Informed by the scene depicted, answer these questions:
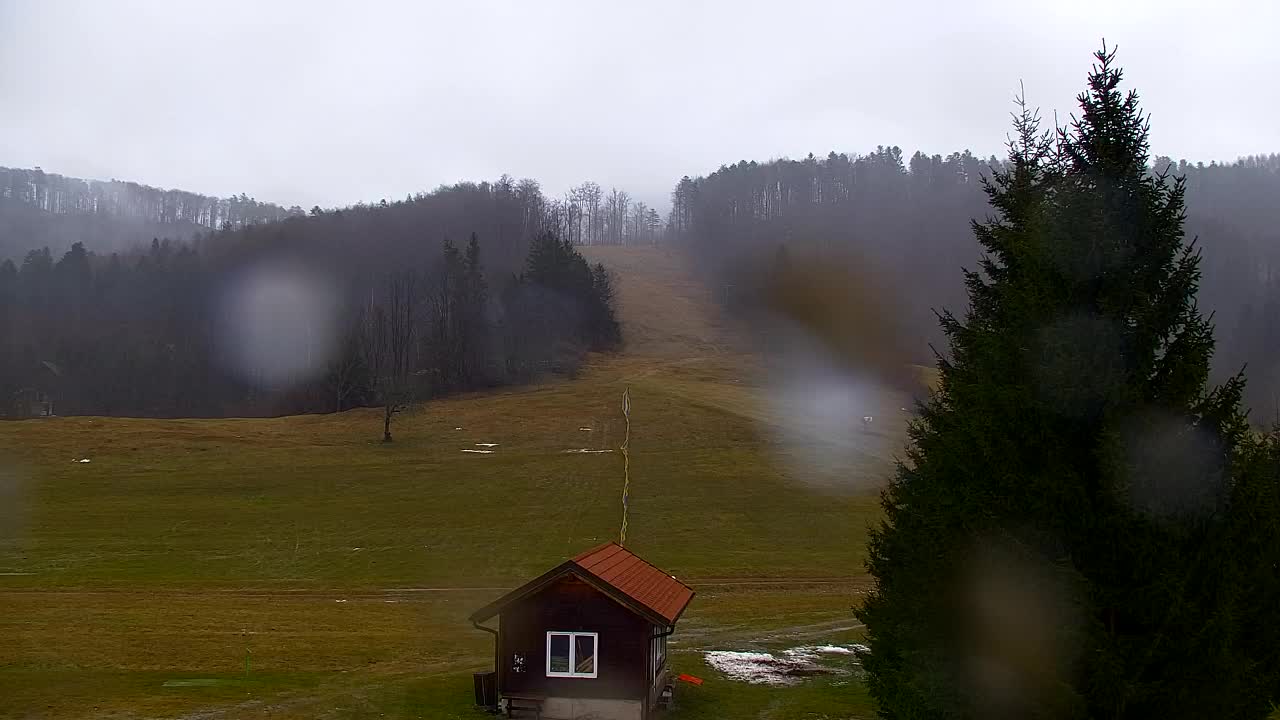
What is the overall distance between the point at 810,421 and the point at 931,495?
223ft

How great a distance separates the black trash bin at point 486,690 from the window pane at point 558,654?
181 centimetres

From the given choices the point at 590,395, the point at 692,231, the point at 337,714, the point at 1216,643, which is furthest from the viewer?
the point at 692,231

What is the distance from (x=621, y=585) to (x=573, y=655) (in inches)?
77.8

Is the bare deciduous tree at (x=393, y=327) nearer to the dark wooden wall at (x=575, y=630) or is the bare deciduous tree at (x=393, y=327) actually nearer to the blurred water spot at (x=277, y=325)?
the blurred water spot at (x=277, y=325)

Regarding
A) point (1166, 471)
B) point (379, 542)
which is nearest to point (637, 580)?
point (1166, 471)

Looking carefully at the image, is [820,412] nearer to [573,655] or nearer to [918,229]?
[918,229]

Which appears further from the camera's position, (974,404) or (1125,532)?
(974,404)

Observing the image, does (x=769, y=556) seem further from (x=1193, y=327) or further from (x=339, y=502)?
(x=1193, y=327)

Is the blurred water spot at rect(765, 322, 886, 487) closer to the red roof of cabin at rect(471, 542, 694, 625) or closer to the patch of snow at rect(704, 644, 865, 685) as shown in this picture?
the patch of snow at rect(704, 644, 865, 685)

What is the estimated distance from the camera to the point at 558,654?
21609 millimetres

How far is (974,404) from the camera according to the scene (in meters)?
11.9

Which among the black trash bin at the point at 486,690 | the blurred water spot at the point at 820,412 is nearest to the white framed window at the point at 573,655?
the black trash bin at the point at 486,690

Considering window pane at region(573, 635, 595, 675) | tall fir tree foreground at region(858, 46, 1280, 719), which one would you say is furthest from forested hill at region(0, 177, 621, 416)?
tall fir tree foreground at region(858, 46, 1280, 719)

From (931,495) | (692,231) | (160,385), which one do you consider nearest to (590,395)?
(160,385)
